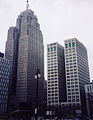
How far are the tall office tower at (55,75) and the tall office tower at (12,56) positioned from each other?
110 feet

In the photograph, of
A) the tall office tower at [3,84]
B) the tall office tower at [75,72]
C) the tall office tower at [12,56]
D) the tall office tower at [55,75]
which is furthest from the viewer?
the tall office tower at [12,56]

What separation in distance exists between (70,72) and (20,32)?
69741 millimetres

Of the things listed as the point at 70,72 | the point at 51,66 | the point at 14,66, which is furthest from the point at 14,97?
the point at 70,72

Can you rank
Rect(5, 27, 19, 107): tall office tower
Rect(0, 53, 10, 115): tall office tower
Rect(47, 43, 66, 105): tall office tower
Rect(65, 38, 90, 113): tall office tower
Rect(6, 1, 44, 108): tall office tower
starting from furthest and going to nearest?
1. Rect(5, 27, 19, 107): tall office tower
2. Rect(6, 1, 44, 108): tall office tower
3. Rect(47, 43, 66, 105): tall office tower
4. Rect(65, 38, 90, 113): tall office tower
5. Rect(0, 53, 10, 115): tall office tower

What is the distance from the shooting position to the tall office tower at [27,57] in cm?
16284

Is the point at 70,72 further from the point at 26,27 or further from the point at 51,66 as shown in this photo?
the point at 26,27

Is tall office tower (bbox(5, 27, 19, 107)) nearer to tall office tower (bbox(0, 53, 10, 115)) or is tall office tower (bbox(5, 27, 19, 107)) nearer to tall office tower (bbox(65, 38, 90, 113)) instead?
tall office tower (bbox(0, 53, 10, 115))

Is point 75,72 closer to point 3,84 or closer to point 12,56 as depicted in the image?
point 3,84

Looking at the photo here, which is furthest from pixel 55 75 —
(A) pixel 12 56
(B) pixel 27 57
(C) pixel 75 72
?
(A) pixel 12 56

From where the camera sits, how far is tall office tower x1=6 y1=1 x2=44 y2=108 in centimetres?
16284

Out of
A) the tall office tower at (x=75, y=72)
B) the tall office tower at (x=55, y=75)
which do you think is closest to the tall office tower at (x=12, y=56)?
the tall office tower at (x=55, y=75)

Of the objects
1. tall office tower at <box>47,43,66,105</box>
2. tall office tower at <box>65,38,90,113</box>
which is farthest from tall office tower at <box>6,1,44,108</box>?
tall office tower at <box>65,38,90,113</box>

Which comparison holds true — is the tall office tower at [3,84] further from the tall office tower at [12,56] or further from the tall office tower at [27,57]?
the tall office tower at [12,56]

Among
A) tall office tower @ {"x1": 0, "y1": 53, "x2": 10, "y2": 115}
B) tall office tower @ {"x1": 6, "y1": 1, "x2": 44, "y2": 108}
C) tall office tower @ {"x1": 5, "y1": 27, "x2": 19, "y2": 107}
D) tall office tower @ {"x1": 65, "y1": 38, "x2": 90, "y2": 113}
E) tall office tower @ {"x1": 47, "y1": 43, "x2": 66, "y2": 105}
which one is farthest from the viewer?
tall office tower @ {"x1": 5, "y1": 27, "x2": 19, "y2": 107}
